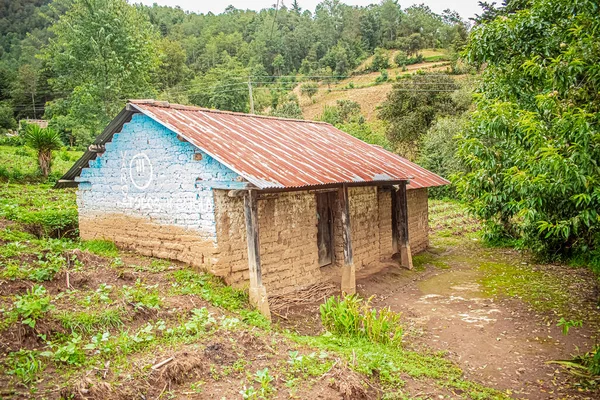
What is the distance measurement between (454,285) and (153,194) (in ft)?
25.0

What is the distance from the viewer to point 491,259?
1388 cm

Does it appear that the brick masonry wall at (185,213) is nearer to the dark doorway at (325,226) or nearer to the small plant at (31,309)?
the dark doorway at (325,226)

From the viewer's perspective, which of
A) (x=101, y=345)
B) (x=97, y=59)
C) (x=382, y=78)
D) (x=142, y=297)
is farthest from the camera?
(x=382, y=78)

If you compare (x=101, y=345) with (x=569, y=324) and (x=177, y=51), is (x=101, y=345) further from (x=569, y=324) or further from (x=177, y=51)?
(x=177, y=51)

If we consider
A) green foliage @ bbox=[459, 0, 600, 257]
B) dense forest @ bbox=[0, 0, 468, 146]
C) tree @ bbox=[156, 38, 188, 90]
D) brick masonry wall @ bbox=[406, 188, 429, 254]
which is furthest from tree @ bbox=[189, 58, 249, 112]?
green foliage @ bbox=[459, 0, 600, 257]

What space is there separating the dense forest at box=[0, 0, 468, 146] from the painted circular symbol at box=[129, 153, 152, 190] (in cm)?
529

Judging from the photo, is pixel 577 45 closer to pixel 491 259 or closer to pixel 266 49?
pixel 491 259

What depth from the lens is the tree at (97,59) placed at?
25.9 m

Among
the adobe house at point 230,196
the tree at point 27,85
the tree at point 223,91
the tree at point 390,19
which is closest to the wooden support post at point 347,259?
the adobe house at point 230,196

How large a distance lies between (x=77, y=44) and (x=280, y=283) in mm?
23798

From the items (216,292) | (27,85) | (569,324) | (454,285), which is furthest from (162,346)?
(27,85)

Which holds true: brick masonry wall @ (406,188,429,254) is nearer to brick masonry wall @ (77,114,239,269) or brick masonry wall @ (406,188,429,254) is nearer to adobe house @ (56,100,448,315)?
adobe house @ (56,100,448,315)

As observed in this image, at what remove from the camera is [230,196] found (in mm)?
8008

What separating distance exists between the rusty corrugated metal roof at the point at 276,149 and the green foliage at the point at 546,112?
2717 mm
